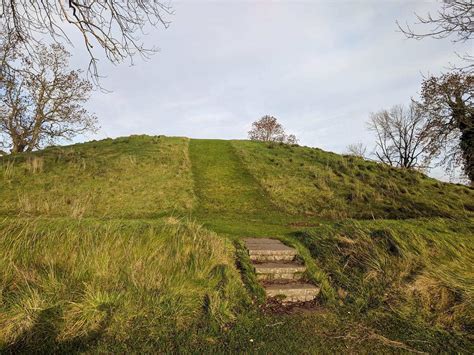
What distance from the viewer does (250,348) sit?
361 cm

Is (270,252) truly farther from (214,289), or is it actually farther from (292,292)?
(214,289)

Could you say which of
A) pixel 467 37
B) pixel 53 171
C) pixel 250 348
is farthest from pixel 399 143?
pixel 250 348

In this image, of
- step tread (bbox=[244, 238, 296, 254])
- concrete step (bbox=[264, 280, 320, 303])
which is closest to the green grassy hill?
concrete step (bbox=[264, 280, 320, 303])

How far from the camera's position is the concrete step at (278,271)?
5.52 meters

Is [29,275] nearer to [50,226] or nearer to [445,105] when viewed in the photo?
[50,226]

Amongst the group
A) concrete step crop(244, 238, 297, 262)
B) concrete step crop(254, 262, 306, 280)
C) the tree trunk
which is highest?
the tree trunk

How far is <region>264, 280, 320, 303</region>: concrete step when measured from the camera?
5.01 meters

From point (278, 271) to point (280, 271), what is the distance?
0.04m

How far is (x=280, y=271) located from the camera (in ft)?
18.5

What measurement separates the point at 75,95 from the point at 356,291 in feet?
98.9

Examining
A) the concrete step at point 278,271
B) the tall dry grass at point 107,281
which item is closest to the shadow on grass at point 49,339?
the tall dry grass at point 107,281

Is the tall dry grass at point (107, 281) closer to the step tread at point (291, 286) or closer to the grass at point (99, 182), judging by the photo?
the step tread at point (291, 286)

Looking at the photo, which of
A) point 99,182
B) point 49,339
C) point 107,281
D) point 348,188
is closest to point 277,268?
point 107,281

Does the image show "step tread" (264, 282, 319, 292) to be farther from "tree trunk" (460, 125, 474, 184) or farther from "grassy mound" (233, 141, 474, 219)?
"tree trunk" (460, 125, 474, 184)
